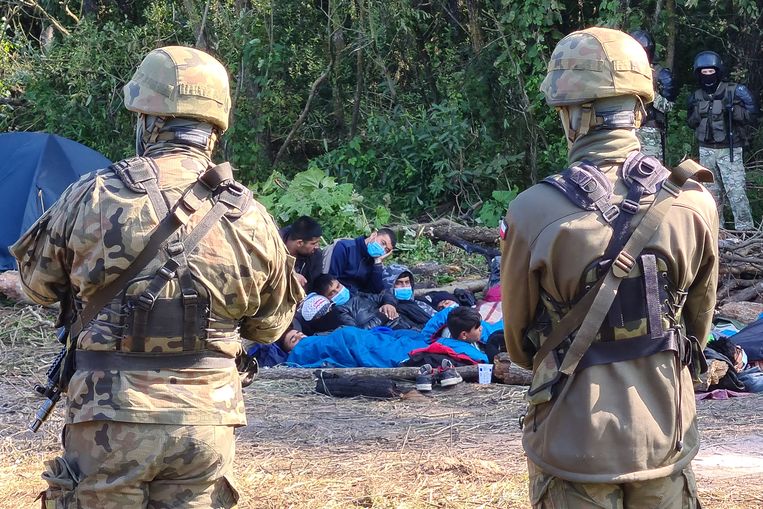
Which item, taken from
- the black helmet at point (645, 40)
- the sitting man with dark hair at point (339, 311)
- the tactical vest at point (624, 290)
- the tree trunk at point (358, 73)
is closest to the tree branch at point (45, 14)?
the tree trunk at point (358, 73)

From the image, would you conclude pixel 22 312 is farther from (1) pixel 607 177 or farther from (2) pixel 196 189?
(1) pixel 607 177

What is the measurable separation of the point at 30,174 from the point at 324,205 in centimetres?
309

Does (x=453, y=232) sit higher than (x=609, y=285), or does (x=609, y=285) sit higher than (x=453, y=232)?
(x=609, y=285)

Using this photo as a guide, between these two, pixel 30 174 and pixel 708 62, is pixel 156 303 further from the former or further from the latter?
pixel 708 62

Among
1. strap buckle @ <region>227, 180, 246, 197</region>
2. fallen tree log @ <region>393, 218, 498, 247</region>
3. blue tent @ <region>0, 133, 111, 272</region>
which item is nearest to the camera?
strap buckle @ <region>227, 180, 246, 197</region>

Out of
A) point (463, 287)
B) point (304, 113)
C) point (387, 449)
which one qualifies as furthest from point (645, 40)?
point (387, 449)

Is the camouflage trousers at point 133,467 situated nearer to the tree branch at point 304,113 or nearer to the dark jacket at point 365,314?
the dark jacket at point 365,314

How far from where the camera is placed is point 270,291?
11.1 ft

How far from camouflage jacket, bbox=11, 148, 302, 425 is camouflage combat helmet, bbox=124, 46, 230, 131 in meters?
0.14

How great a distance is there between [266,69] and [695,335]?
1133cm

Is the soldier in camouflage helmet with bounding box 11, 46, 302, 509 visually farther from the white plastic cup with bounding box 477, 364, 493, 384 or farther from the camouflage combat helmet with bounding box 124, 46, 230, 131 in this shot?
the white plastic cup with bounding box 477, 364, 493, 384

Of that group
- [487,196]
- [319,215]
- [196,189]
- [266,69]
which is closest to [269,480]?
[196,189]

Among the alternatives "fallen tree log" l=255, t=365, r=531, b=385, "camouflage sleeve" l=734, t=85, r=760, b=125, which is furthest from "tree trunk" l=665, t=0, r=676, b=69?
"fallen tree log" l=255, t=365, r=531, b=385

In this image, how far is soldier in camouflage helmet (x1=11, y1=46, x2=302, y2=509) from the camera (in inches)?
122
